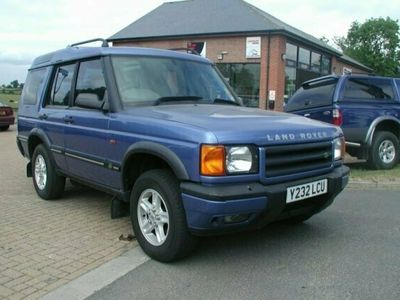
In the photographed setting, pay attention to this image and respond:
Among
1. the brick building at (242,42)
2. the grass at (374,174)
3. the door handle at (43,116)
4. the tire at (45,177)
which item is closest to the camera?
the door handle at (43,116)

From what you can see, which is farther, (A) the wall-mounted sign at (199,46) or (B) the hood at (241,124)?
(A) the wall-mounted sign at (199,46)

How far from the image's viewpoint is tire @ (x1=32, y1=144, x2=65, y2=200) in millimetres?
6855

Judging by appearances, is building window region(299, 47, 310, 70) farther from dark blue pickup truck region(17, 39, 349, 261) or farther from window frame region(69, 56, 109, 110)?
window frame region(69, 56, 109, 110)

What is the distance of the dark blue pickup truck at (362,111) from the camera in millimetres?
9680

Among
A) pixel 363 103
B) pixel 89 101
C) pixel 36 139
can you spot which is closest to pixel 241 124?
pixel 89 101

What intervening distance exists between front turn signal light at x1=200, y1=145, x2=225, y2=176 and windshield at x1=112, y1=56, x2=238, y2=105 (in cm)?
133

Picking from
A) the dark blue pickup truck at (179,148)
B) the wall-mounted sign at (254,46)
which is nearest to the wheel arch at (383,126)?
the dark blue pickup truck at (179,148)

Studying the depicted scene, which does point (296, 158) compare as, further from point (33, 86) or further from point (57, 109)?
point (33, 86)

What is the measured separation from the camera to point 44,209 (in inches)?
259

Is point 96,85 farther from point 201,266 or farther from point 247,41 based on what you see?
point 247,41

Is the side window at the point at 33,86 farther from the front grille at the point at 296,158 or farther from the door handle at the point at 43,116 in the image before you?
the front grille at the point at 296,158

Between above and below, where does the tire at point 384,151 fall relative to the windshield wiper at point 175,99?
below

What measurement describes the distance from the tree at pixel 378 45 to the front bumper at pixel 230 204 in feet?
212

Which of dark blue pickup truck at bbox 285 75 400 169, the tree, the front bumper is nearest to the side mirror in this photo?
the front bumper
